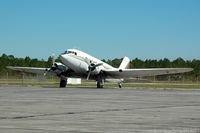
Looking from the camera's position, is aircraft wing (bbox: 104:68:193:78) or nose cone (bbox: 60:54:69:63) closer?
nose cone (bbox: 60:54:69:63)

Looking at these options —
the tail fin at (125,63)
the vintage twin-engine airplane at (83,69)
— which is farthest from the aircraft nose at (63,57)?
the tail fin at (125,63)

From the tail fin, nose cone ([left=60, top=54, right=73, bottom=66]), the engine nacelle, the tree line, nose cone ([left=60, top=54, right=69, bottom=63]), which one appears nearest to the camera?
nose cone ([left=60, top=54, right=73, bottom=66])

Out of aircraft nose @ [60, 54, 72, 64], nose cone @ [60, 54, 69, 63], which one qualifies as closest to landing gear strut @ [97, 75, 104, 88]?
aircraft nose @ [60, 54, 72, 64]

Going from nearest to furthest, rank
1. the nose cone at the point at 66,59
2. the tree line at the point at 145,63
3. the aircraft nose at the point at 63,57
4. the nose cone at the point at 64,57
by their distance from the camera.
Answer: the nose cone at the point at 66,59 < the nose cone at the point at 64,57 < the aircraft nose at the point at 63,57 < the tree line at the point at 145,63

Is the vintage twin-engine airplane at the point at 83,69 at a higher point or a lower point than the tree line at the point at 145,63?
lower

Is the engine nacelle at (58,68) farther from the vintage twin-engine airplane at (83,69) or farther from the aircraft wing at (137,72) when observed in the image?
the aircraft wing at (137,72)

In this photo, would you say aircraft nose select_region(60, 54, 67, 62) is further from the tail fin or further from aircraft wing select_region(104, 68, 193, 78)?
the tail fin

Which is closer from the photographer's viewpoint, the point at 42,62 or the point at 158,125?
the point at 158,125

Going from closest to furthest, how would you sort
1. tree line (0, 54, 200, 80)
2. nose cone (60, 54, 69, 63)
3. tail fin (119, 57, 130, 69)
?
nose cone (60, 54, 69, 63), tail fin (119, 57, 130, 69), tree line (0, 54, 200, 80)

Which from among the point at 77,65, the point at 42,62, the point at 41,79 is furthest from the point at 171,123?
the point at 42,62

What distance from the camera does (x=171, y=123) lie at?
14.5m

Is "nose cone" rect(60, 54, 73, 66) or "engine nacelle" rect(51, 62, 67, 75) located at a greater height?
"nose cone" rect(60, 54, 73, 66)

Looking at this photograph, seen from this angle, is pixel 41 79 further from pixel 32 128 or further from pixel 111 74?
pixel 32 128

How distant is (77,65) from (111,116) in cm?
4133
